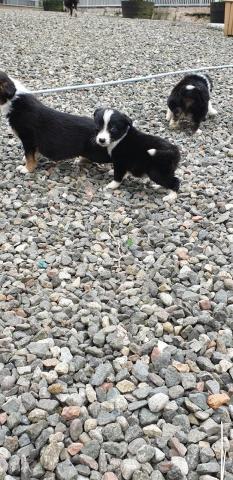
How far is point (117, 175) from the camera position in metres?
4.21

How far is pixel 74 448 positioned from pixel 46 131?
294 cm

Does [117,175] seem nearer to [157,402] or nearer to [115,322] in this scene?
[115,322]

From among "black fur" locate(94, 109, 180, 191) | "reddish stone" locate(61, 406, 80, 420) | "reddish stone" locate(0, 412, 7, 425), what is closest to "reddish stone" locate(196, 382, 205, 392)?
"reddish stone" locate(61, 406, 80, 420)

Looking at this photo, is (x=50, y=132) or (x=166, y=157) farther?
(x=50, y=132)

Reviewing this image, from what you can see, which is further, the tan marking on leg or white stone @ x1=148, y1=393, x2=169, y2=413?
the tan marking on leg

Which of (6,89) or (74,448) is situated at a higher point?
(6,89)

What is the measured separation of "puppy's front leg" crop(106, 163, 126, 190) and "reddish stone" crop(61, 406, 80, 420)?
2.37 meters

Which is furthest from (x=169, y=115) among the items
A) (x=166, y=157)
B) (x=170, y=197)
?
(x=170, y=197)

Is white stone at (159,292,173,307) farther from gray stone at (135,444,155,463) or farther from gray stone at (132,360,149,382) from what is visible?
gray stone at (135,444,155,463)

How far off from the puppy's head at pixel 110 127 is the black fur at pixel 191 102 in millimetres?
1453

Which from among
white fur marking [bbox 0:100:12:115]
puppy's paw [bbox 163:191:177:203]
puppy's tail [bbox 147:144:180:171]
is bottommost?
puppy's paw [bbox 163:191:177:203]

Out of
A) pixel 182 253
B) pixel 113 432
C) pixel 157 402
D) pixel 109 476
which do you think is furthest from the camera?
pixel 182 253

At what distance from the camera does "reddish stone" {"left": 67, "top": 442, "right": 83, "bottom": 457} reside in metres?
1.95

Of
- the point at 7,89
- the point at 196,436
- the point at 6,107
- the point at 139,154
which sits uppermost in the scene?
the point at 7,89
